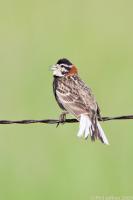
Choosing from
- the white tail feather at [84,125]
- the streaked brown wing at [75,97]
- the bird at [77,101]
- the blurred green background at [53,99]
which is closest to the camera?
the white tail feather at [84,125]

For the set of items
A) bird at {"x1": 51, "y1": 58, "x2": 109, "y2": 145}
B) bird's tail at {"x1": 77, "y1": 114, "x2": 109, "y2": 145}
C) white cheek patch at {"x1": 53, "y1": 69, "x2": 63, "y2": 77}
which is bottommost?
bird's tail at {"x1": 77, "y1": 114, "x2": 109, "y2": 145}

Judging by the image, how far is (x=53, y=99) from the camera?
1625cm

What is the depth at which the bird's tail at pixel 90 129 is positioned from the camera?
11703 mm

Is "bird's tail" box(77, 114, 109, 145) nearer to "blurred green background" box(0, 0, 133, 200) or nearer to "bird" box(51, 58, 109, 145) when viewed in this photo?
"bird" box(51, 58, 109, 145)

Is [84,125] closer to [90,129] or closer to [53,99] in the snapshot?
[90,129]

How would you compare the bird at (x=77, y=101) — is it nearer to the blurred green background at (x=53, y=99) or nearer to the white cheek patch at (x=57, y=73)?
the white cheek patch at (x=57, y=73)

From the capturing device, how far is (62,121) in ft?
38.6

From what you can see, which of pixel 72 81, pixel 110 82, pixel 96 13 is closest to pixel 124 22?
pixel 96 13

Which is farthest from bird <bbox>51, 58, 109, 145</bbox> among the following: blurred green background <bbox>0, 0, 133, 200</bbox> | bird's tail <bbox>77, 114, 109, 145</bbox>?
blurred green background <bbox>0, 0, 133, 200</bbox>

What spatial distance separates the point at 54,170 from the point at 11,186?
59 cm

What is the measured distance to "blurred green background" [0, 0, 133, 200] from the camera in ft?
47.7

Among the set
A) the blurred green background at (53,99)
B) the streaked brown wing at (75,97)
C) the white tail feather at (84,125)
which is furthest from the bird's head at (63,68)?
the blurred green background at (53,99)

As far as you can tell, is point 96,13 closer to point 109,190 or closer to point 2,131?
point 2,131

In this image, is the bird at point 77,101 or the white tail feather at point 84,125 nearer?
the white tail feather at point 84,125
